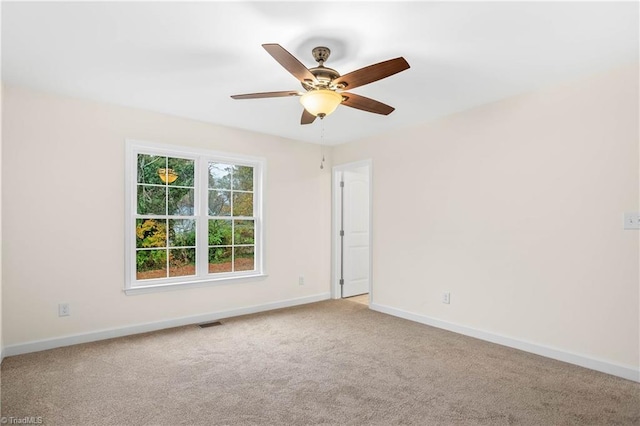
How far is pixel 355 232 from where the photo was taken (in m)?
5.80

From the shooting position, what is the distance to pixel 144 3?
79.5 inches

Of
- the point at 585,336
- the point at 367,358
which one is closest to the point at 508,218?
the point at 585,336

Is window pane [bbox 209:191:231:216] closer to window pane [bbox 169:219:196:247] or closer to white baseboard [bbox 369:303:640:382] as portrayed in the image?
window pane [bbox 169:219:196:247]

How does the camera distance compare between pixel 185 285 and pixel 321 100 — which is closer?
pixel 321 100

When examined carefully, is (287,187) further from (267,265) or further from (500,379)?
(500,379)

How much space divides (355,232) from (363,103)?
3.22 meters

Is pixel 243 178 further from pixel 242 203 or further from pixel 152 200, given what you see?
pixel 152 200

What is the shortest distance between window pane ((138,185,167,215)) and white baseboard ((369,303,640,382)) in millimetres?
3122

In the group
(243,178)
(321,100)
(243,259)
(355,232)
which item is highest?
(321,100)

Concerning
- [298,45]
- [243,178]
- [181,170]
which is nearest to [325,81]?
[298,45]

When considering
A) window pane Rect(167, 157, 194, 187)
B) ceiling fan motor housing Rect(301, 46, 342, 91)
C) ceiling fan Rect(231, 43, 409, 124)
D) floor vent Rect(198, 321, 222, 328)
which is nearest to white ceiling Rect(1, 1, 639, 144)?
ceiling fan motor housing Rect(301, 46, 342, 91)

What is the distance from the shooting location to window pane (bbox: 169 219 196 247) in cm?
420

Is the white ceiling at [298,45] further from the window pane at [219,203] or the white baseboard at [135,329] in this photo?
the white baseboard at [135,329]

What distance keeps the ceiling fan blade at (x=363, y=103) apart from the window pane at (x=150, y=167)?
2.43m
